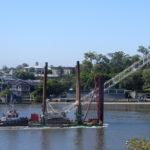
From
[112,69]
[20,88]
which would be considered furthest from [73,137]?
[112,69]

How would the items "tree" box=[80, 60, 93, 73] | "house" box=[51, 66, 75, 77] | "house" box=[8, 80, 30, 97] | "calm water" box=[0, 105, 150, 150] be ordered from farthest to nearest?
"house" box=[51, 66, 75, 77] → "tree" box=[80, 60, 93, 73] → "house" box=[8, 80, 30, 97] → "calm water" box=[0, 105, 150, 150]

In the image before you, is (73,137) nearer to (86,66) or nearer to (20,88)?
(20,88)

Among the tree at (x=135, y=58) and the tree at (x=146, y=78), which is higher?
the tree at (x=135, y=58)

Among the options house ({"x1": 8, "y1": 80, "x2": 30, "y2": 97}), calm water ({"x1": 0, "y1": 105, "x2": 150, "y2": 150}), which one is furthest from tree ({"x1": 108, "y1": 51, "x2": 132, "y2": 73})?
calm water ({"x1": 0, "y1": 105, "x2": 150, "y2": 150})

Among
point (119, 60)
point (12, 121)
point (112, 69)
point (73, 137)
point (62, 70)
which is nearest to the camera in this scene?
point (73, 137)

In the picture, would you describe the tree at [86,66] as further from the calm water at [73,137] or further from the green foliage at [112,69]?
the calm water at [73,137]

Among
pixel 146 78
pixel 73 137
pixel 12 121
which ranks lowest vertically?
pixel 73 137

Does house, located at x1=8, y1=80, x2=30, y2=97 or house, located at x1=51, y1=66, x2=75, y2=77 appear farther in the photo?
house, located at x1=51, y1=66, x2=75, y2=77

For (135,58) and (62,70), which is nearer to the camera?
(135,58)

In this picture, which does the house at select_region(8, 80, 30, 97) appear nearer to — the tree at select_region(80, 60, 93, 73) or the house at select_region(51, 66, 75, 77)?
the tree at select_region(80, 60, 93, 73)

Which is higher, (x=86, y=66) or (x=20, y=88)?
(x=86, y=66)

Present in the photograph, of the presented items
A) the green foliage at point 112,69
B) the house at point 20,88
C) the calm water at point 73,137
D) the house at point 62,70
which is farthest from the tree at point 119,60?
the calm water at point 73,137

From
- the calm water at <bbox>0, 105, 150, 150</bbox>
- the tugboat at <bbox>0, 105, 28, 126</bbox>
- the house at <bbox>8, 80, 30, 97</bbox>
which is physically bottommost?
the calm water at <bbox>0, 105, 150, 150</bbox>

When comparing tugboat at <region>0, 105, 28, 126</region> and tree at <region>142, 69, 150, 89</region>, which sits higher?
tree at <region>142, 69, 150, 89</region>
